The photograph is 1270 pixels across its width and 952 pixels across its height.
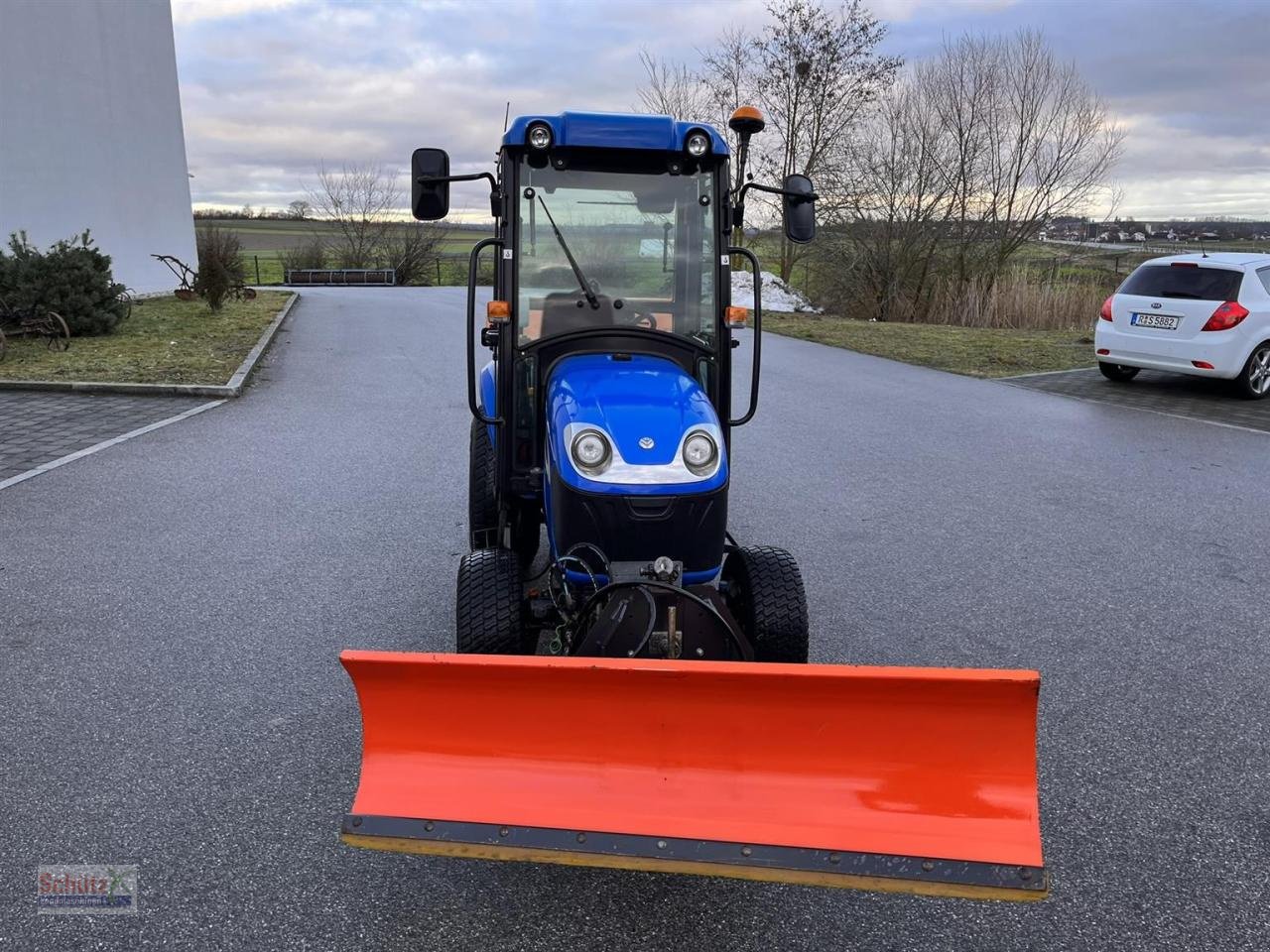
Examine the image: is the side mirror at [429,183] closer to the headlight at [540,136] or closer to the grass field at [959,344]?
the headlight at [540,136]

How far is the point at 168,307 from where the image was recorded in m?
19.3

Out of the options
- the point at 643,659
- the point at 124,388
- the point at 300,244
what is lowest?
the point at 124,388

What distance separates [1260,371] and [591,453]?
10.8 m

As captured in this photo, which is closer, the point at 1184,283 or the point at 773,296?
the point at 1184,283

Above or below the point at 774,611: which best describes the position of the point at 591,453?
above

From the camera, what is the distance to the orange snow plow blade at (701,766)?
7.84ft

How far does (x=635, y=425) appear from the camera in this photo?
3346 millimetres

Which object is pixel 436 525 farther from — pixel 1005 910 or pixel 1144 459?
pixel 1144 459

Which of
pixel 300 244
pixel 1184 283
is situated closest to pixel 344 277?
pixel 300 244

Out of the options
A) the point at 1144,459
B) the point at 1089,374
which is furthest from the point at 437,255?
the point at 1144,459

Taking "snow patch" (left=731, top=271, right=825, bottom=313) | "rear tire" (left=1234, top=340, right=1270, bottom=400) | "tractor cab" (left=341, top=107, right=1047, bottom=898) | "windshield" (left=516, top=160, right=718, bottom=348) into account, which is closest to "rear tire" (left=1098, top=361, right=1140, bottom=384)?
"rear tire" (left=1234, top=340, right=1270, bottom=400)

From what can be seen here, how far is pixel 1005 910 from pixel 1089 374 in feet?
38.8

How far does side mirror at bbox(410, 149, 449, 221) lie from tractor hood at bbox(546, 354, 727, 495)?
0.94 meters

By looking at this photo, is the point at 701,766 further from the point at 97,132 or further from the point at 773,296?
the point at 773,296
